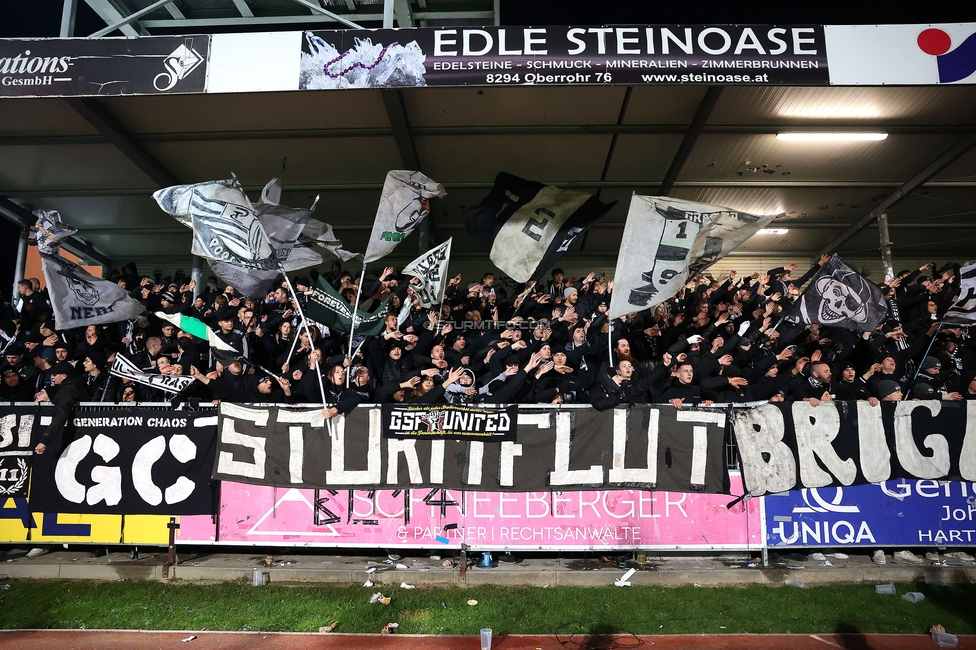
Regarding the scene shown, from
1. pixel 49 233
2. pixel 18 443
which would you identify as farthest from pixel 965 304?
pixel 49 233

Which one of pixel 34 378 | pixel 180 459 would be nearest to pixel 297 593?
pixel 180 459

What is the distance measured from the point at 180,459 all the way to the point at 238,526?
125cm

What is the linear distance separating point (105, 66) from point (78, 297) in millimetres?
4087

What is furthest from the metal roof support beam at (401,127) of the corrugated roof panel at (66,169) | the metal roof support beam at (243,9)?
the corrugated roof panel at (66,169)

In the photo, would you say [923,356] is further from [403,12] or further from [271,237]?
[403,12]

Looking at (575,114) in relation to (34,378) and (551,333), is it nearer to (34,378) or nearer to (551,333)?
(551,333)

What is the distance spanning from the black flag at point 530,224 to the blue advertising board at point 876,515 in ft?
17.7

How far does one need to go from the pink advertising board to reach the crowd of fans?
1270 mm

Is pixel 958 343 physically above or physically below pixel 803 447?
above

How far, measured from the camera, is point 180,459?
30.6 feet

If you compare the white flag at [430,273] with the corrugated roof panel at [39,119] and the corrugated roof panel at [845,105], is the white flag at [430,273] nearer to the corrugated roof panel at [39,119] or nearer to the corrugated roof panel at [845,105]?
the corrugated roof panel at [845,105]

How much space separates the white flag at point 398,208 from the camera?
10.5m

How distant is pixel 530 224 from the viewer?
12.1m

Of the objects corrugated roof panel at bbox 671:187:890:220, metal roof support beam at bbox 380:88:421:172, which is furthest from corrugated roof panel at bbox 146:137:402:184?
corrugated roof panel at bbox 671:187:890:220
